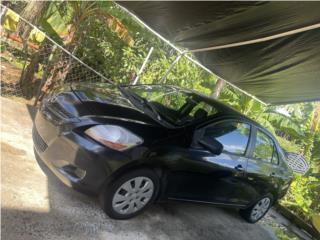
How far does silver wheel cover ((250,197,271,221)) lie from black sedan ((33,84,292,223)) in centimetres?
53

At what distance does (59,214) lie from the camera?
3.97m

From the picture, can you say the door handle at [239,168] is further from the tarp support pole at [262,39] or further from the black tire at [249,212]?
the tarp support pole at [262,39]

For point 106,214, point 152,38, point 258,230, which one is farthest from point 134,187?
point 152,38

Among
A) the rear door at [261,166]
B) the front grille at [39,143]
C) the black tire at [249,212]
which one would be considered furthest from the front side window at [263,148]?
the front grille at [39,143]

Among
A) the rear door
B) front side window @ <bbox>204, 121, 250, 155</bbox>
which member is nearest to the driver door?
front side window @ <bbox>204, 121, 250, 155</bbox>

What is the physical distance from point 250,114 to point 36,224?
26.3ft

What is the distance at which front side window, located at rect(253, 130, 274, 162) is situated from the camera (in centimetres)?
582

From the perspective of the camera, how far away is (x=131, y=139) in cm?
411

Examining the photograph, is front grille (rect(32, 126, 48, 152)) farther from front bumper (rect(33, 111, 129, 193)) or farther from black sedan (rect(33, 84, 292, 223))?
front bumper (rect(33, 111, 129, 193))

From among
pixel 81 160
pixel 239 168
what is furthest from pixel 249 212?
pixel 81 160

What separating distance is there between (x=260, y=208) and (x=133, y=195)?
10.6ft

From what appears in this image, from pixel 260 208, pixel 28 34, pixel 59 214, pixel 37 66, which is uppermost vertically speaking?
pixel 28 34

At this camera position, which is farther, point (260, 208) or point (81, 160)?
point (260, 208)

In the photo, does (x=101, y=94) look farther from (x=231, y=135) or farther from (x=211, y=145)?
(x=231, y=135)
